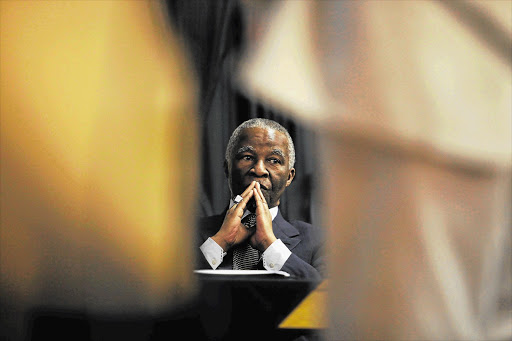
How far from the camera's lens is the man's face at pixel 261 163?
107 cm

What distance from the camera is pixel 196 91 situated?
3.49 ft

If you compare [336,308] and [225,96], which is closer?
[336,308]

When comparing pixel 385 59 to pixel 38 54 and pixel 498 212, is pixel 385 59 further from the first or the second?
pixel 38 54

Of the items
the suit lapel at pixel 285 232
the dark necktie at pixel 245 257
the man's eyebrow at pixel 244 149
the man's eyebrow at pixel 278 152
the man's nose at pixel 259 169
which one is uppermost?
the man's eyebrow at pixel 244 149

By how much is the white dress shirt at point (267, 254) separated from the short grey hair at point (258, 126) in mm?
175

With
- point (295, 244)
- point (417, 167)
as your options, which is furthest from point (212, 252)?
point (417, 167)

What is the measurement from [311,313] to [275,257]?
0.14 m

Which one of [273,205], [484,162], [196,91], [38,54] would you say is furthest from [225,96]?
[484,162]

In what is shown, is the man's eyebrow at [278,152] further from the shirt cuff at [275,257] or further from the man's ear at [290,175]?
the shirt cuff at [275,257]

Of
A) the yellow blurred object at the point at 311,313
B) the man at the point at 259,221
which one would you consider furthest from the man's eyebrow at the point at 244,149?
the yellow blurred object at the point at 311,313

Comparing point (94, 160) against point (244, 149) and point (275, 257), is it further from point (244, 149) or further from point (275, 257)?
point (275, 257)

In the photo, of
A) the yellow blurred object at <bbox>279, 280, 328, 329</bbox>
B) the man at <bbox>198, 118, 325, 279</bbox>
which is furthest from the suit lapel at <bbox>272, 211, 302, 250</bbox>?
the yellow blurred object at <bbox>279, 280, 328, 329</bbox>

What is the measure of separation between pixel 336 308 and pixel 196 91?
540 mm

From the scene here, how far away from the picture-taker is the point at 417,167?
38.6 inches
